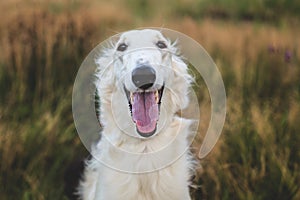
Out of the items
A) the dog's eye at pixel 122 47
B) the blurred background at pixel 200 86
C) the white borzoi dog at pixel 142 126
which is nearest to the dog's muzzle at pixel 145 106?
the white borzoi dog at pixel 142 126

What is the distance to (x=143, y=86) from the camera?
290cm

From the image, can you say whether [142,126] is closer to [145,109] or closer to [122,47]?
[145,109]

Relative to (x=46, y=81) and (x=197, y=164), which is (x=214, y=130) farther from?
(x=46, y=81)

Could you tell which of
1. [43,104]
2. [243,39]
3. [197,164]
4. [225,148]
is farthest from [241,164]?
[43,104]

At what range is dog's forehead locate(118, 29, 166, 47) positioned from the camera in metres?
2.96

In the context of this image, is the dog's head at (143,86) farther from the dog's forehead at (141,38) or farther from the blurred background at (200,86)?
the blurred background at (200,86)

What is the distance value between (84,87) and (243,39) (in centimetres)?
118

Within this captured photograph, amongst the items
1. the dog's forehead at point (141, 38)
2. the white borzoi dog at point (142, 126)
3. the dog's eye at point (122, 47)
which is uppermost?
the dog's forehead at point (141, 38)

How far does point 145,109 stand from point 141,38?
32 cm

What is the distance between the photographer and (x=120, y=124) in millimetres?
3012

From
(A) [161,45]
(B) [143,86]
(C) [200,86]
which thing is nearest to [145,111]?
(B) [143,86]

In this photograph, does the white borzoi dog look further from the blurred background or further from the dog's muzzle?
the blurred background

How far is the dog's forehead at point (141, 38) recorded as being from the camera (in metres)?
2.96

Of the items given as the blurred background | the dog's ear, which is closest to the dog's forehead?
the dog's ear
